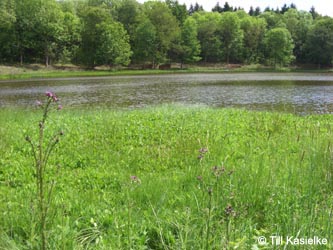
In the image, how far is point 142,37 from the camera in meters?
71.9

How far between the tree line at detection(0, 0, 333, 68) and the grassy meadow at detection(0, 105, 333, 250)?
192 ft

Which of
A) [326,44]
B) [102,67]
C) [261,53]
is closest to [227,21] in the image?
[261,53]

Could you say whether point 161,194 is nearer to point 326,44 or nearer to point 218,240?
point 218,240

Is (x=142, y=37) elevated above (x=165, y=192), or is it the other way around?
(x=142, y=37)

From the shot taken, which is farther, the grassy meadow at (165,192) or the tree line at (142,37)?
the tree line at (142,37)

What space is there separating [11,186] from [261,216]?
13.9ft

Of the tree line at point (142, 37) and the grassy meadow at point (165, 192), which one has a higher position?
the tree line at point (142, 37)

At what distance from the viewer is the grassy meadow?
2.94m

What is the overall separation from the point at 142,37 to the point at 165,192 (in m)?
71.0

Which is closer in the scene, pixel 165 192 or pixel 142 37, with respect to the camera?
pixel 165 192

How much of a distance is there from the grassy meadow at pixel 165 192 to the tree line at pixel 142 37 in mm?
58633

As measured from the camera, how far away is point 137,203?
4250 mm

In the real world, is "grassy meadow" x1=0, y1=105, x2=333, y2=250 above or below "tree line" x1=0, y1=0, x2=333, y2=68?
below

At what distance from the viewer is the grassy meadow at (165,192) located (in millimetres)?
2939
